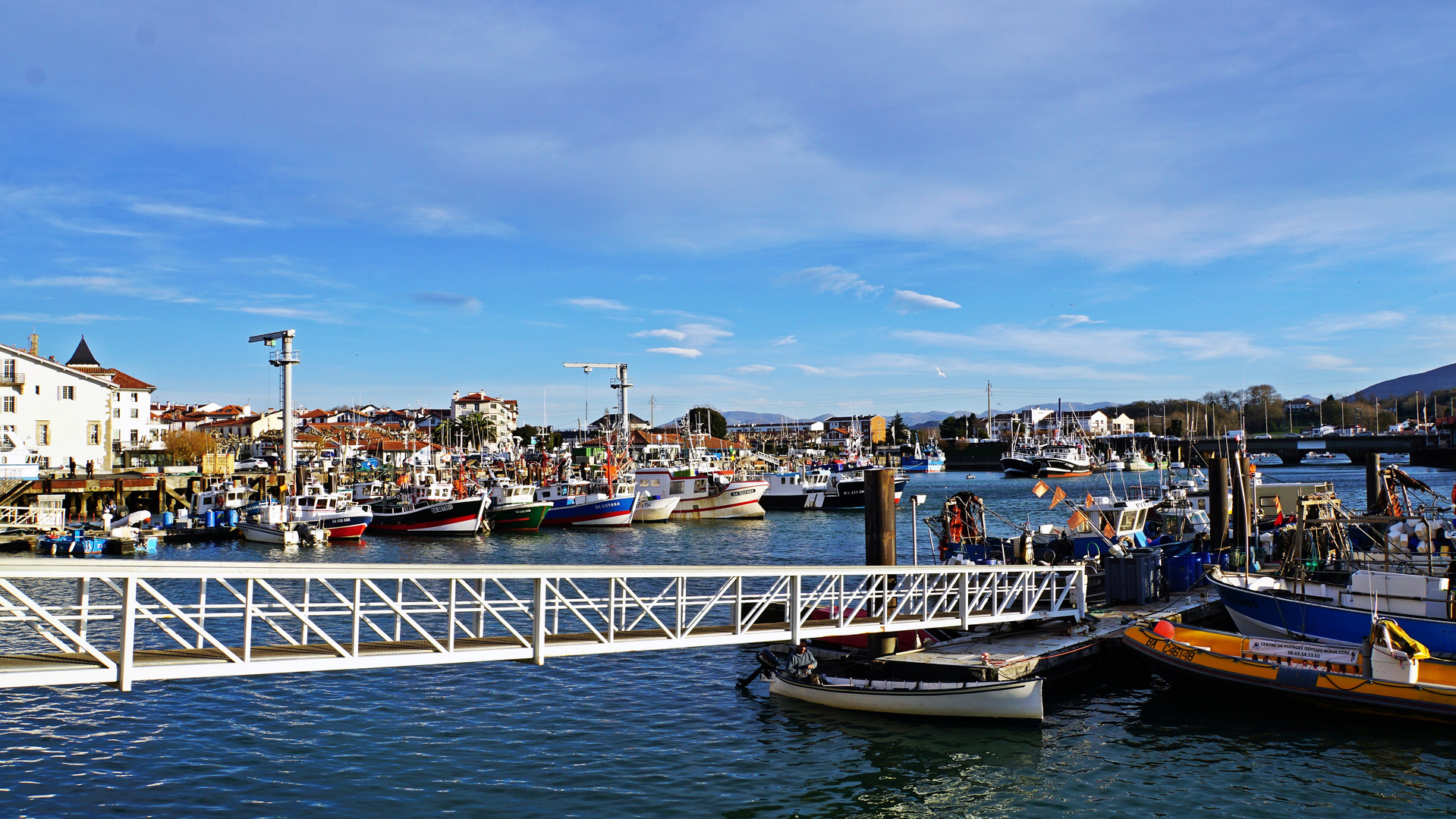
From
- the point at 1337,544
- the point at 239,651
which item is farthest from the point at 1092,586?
the point at 239,651

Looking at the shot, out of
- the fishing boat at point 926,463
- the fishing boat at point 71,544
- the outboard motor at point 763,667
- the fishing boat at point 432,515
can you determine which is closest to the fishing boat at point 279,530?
the fishing boat at point 432,515

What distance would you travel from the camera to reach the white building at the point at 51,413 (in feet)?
239

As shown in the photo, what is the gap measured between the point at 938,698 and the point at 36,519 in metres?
50.3

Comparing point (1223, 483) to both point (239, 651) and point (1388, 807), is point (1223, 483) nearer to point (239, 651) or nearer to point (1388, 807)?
point (1388, 807)

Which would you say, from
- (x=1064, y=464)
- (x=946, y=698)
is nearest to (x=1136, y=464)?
(x=1064, y=464)

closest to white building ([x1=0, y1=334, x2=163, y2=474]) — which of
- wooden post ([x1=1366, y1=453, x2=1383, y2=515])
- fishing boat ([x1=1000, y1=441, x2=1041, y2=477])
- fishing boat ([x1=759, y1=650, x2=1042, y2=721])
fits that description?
fishing boat ([x1=759, y1=650, x2=1042, y2=721])

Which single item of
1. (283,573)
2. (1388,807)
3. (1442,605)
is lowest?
(1388,807)

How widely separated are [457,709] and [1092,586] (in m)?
16.6

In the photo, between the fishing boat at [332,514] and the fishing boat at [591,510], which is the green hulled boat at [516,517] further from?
the fishing boat at [332,514]

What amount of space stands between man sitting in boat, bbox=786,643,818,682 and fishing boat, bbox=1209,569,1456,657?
34.1 feet

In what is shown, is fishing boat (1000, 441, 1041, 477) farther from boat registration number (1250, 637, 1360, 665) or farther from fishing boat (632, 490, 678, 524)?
boat registration number (1250, 637, 1360, 665)

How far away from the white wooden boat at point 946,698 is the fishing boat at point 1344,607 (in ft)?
23.9

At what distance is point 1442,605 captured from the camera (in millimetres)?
19250

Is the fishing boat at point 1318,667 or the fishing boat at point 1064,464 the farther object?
the fishing boat at point 1064,464
